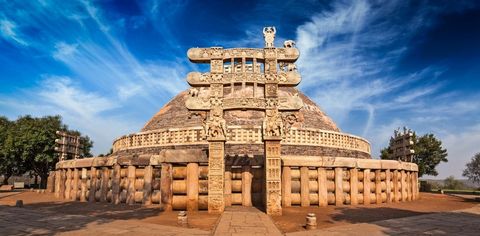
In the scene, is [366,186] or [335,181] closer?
[335,181]

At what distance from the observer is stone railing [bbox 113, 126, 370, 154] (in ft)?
66.4

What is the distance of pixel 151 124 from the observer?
1220 inches

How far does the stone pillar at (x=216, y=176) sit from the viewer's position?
1012 cm

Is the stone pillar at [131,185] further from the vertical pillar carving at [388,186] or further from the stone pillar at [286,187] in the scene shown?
the vertical pillar carving at [388,186]

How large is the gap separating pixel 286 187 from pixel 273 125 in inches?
108

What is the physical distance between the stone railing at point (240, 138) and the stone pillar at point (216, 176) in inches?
363

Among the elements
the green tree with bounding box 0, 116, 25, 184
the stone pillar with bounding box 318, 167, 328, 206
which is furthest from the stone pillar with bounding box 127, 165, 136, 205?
the green tree with bounding box 0, 116, 25, 184

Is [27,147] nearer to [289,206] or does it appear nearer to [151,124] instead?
[151,124]

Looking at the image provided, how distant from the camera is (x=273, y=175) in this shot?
401 inches

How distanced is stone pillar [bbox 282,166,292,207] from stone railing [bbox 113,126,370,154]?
809cm

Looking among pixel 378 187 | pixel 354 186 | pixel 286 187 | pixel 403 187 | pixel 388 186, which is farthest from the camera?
pixel 403 187

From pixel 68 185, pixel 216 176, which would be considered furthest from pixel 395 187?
pixel 68 185

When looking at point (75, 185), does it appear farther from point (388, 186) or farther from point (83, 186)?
point (388, 186)

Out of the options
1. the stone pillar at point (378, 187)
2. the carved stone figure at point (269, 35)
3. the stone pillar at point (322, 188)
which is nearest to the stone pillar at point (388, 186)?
the stone pillar at point (378, 187)
